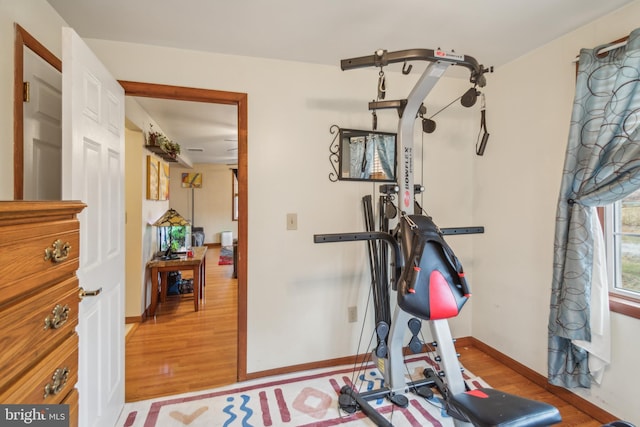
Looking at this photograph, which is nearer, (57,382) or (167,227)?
(57,382)

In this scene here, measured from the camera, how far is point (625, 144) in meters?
1.49

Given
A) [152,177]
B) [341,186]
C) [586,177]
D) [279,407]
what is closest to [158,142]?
[152,177]

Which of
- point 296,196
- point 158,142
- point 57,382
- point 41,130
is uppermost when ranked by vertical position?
point 158,142

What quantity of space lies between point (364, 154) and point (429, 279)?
3.86 feet

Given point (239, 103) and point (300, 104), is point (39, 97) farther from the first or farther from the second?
Result: point (300, 104)

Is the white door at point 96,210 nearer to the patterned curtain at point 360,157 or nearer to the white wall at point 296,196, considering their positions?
the white wall at point 296,196

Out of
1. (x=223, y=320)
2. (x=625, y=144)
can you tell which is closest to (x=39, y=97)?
(x=223, y=320)

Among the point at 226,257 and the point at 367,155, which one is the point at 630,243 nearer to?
the point at 367,155

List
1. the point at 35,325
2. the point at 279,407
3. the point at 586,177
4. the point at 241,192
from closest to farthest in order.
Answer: the point at 35,325
the point at 586,177
the point at 279,407
the point at 241,192

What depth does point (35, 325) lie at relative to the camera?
70 cm

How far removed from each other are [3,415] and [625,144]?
2.50m

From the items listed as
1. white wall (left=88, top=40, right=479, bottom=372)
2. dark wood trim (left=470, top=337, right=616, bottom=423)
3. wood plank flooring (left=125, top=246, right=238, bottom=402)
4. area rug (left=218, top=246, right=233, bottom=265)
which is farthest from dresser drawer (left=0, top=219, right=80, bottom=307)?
area rug (left=218, top=246, right=233, bottom=265)

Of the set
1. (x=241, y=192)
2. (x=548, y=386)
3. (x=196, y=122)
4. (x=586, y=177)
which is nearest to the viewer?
(x=586, y=177)

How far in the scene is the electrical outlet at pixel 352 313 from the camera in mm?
2309
